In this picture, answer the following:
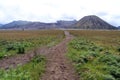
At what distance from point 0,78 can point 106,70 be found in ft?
23.8

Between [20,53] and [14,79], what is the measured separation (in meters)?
15.3

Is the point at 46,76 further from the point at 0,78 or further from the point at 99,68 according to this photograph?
the point at 99,68

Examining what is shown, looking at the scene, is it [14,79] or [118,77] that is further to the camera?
[118,77]

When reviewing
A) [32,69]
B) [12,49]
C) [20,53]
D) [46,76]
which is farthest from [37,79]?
[12,49]

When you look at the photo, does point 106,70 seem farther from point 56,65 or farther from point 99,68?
point 56,65

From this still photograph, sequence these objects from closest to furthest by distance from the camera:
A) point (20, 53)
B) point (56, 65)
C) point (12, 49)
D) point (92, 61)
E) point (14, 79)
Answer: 1. point (14, 79)
2. point (56, 65)
3. point (92, 61)
4. point (20, 53)
5. point (12, 49)

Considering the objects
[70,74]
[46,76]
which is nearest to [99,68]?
[70,74]

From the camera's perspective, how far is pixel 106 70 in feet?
58.6

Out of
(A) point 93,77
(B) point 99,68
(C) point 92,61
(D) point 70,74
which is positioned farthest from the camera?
(C) point 92,61

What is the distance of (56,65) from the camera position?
20.3 meters

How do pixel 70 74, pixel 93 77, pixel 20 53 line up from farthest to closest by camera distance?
1. pixel 20 53
2. pixel 70 74
3. pixel 93 77

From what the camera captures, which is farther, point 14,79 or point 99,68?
point 99,68

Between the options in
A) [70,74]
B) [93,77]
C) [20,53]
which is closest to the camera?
[93,77]

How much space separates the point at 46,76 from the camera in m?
16.3
